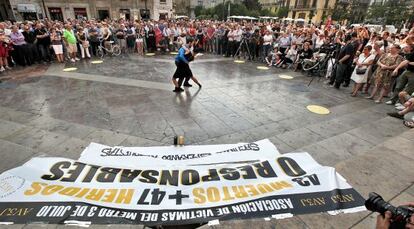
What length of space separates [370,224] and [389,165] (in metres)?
1.74

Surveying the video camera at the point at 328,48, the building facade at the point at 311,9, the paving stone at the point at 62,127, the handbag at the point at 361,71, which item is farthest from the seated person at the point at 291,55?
the building facade at the point at 311,9

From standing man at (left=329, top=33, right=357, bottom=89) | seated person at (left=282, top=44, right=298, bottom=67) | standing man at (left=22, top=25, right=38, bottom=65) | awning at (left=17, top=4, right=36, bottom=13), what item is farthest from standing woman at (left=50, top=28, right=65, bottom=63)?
awning at (left=17, top=4, right=36, bottom=13)

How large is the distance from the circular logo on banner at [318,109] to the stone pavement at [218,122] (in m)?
0.22

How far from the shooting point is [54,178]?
3328 mm

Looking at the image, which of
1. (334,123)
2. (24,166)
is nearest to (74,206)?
(24,166)

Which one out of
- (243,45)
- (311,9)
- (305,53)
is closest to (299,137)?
(305,53)

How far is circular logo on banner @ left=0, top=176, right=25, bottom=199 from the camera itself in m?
3.04

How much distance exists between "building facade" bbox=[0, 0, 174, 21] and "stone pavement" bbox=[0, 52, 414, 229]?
28.1m

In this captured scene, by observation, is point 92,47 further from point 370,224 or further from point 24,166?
point 370,224

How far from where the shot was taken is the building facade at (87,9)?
29594 mm

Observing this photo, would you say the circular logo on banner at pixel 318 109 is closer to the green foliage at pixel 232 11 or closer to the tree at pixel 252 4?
the green foliage at pixel 232 11

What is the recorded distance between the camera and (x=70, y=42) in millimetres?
11836

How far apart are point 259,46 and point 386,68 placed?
7.23m

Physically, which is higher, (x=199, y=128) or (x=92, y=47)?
(x=92, y=47)
